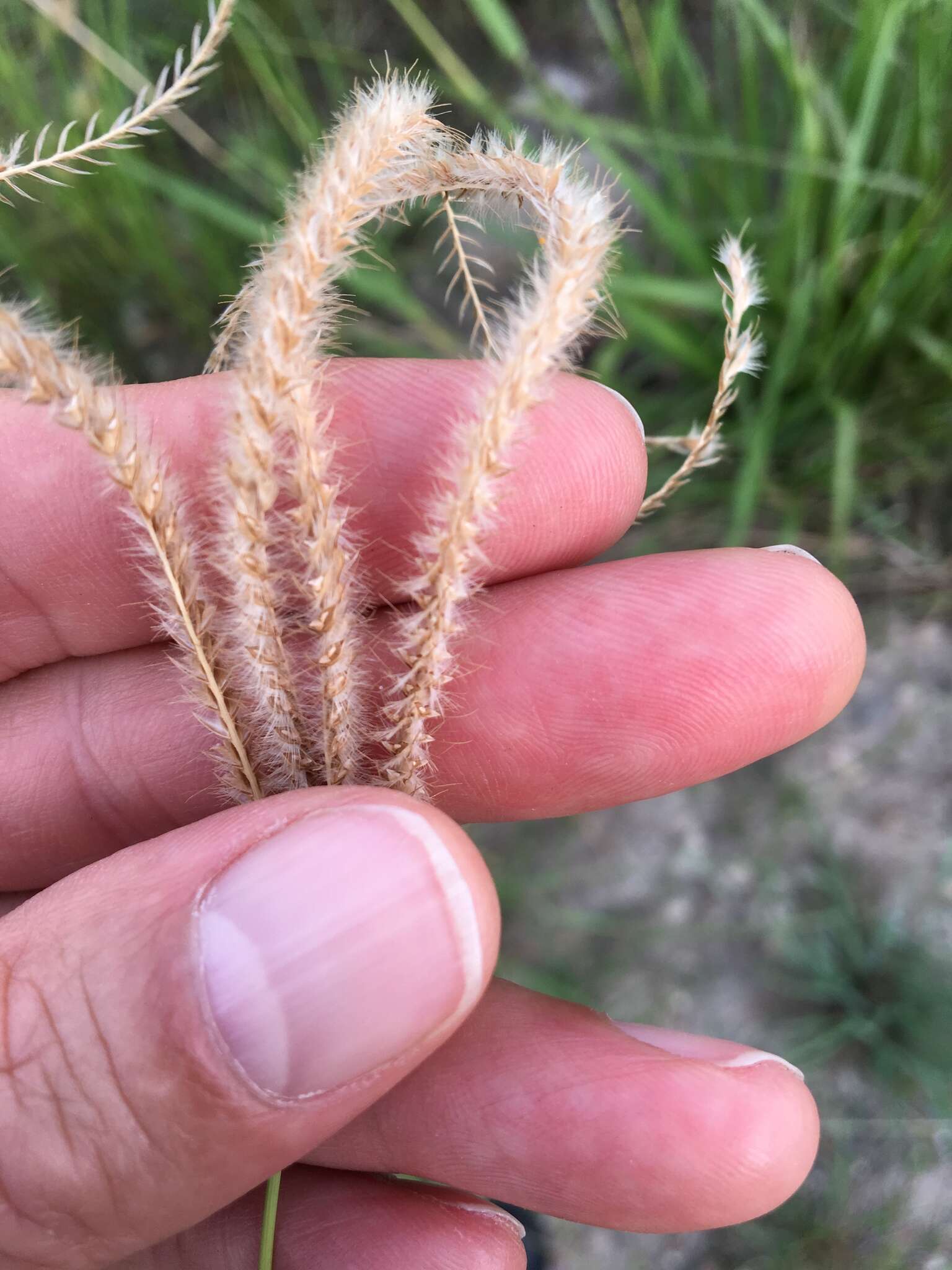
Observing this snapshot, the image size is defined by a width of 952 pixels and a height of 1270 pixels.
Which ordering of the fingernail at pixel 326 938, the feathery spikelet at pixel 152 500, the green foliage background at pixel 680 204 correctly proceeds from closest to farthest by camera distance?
the feathery spikelet at pixel 152 500 → the fingernail at pixel 326 938 → the green foliage background at pixel 680 204

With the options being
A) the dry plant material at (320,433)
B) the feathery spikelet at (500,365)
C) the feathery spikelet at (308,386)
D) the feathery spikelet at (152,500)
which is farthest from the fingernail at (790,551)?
the feathery spikelet at (152,500)

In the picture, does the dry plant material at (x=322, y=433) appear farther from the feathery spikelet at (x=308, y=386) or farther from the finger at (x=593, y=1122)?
the finger at (x=593, y=1122)

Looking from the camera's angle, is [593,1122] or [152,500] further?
[593,1122]

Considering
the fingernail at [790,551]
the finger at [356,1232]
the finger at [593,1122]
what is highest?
the fingernail at [790,551]

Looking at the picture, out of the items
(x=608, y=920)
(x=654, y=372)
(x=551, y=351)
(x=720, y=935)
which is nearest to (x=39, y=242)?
(x=654, y=372)

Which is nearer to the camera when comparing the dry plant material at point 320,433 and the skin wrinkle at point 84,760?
the dry plant material at point 320,433

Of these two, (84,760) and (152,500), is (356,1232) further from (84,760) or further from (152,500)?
(152,500)

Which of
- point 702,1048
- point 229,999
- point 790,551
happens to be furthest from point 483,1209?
point 790,551
